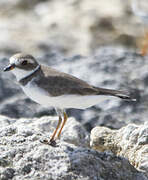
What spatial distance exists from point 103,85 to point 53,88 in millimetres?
3519

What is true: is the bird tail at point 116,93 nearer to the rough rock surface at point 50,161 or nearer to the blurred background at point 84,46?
the rough rock surface at point 50,161

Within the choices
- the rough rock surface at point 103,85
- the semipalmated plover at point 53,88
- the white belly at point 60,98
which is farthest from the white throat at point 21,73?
the rough rock surface at point 103,85

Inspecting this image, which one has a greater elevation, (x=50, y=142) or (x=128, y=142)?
(x=50, y=142)

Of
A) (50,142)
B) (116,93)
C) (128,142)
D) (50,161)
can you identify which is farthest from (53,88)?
(128,142)

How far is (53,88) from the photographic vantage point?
20.6 ft

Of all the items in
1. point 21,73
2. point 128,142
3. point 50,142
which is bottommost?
point 128,142

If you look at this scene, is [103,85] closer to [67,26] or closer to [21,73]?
[21,73]

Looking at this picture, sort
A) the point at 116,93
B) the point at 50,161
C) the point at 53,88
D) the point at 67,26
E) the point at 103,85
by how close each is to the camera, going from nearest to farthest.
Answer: the point at 50,161 < the point at 53,88 < the point at 116,93 < the point at 103,85 < the point at 67,26

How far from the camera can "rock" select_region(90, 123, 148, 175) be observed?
241 inches

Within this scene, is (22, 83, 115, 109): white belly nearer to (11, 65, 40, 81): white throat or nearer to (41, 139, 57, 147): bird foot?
(11, 65, 40, 81): white throat

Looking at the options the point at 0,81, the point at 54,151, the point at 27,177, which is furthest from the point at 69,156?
the point at 0,81

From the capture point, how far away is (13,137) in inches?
233

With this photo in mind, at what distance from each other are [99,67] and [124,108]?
4.87ft

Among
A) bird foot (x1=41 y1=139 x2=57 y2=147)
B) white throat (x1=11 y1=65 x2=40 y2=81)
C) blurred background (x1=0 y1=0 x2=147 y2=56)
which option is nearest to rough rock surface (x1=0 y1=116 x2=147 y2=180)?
bird foot (x1=41 y1=139 x2=57 y2=147)
